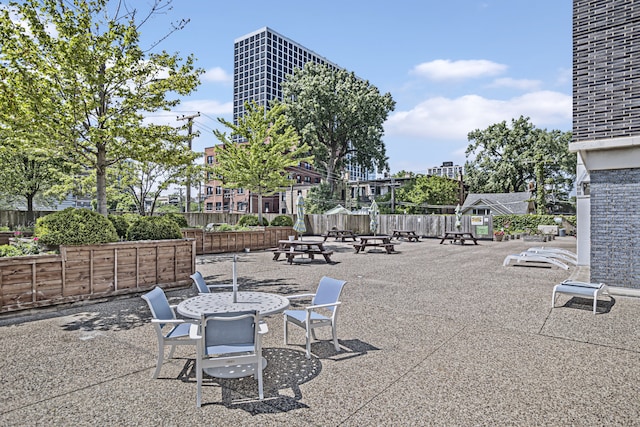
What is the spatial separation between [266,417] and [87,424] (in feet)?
4.73

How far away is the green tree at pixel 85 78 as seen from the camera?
8.34 metres

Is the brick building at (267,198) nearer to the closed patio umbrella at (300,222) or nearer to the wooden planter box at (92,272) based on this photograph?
the closed patio umbrella at (300,222)

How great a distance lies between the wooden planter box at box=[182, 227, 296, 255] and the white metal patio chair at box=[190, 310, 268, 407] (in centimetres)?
1354

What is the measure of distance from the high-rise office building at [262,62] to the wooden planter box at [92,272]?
12152 cm

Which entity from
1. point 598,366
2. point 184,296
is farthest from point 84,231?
point 598,366

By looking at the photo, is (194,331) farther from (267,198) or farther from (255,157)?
(267,198)

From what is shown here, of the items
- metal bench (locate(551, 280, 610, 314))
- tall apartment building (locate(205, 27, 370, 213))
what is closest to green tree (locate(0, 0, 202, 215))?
metal bench (locate(551, 280, 610, 314))

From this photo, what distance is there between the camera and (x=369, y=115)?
3938 cm

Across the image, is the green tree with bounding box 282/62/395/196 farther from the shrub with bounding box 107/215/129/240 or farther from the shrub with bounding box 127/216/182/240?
the shrub with bounding box 127/216/182/240

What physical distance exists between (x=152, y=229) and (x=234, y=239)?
376 inches

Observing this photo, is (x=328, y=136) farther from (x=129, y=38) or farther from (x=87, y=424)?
(x=87, y=424)

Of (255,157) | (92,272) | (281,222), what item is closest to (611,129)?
(92,272)

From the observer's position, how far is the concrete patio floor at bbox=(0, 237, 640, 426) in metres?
3.32

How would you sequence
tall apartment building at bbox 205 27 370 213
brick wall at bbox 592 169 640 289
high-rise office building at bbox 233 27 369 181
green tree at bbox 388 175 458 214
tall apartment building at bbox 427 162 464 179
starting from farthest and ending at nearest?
high-rise office building at bbox 233 27 369 181
tall apartment building at bbox 205 27 370 213
tall apartment building at bbox 427 162 464 179
green tree at bbox 388 175 458 214
brick wall at bbox 592 169 640 289
